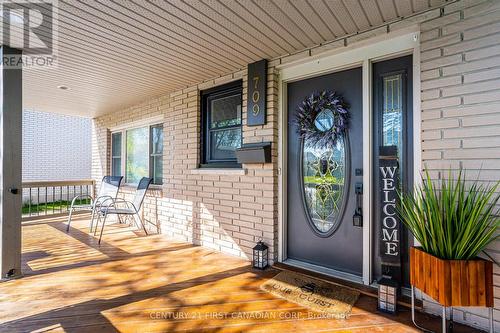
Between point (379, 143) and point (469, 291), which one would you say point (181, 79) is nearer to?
point (379, 143)

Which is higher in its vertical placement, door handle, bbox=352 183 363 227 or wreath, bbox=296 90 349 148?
wreath, bbox=296 90 349 148

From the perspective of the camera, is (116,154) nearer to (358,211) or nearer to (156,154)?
(156,154)

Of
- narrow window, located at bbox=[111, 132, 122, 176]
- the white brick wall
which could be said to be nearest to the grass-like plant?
narrow window, located at bbox=[111, 132, 122, 176]

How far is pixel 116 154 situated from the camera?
5977 mm

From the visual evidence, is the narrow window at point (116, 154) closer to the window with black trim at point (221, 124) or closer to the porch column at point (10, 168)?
the window with black trim at point (221, 124)

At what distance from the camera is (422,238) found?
1.76 m

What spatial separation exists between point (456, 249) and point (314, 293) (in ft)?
3.76

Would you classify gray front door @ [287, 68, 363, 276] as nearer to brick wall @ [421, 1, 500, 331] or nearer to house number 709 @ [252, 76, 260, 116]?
house number 709 @ [252, 76, 260, 116]

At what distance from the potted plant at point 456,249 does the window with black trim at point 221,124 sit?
7.24 feet

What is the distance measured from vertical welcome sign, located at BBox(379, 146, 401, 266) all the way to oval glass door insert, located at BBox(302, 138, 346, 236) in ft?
1.48

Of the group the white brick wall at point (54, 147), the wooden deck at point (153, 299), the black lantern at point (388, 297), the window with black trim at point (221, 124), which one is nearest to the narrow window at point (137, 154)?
the window with black trim at point (221, 124)

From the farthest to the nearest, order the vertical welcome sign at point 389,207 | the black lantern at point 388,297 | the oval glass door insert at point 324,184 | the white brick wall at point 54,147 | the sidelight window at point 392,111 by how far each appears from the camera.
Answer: the white brick wall at point 54,147 → the oval glass door insert at point 324,184 → the sidelight window at point 392,111 → the vertical welcome sign at point 389,207 → the black lantern at point 388,297

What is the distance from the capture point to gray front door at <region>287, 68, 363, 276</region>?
2580 mm

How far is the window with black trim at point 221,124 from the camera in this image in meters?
3.54
